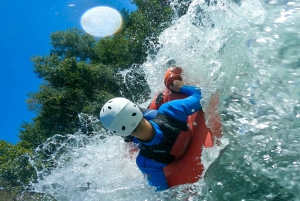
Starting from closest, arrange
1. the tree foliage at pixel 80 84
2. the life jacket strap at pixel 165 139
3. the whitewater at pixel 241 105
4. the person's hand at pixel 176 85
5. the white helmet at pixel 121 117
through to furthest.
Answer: the whitewater at pixel 241 105 → the white helmet at pixel 121 117 → the life jacket strap at pixel 165 139 → the person's hand at pixel 176 85 → the tree foliage at pixel 80 84

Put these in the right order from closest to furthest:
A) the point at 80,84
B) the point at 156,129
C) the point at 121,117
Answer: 1. the point at 121,117
2. the point at 156,129
3. the point at 80,84

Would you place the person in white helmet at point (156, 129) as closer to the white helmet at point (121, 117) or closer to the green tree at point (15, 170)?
the white helmet at point (121, 117)

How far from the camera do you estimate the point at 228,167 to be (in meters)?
2.52

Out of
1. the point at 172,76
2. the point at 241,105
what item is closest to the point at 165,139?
the point at 241,105

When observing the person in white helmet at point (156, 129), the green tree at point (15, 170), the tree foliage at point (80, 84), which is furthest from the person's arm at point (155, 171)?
the green tree at point (15, 170)

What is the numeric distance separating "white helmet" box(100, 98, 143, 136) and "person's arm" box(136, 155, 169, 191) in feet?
1.29

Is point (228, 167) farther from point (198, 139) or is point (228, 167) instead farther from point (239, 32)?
point (239, 32)

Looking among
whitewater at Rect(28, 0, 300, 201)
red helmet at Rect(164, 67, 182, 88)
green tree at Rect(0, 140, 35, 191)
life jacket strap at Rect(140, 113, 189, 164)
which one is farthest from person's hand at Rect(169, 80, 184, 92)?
green tree at Rect(0, 140, 35, 191)

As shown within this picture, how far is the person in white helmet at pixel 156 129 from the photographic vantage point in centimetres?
279

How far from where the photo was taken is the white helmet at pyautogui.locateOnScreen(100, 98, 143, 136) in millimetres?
2762

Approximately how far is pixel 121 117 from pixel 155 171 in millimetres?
640

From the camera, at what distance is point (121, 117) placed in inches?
109

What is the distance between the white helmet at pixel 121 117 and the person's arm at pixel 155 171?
0.39m

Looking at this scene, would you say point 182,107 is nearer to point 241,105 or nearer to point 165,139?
point 165,139
